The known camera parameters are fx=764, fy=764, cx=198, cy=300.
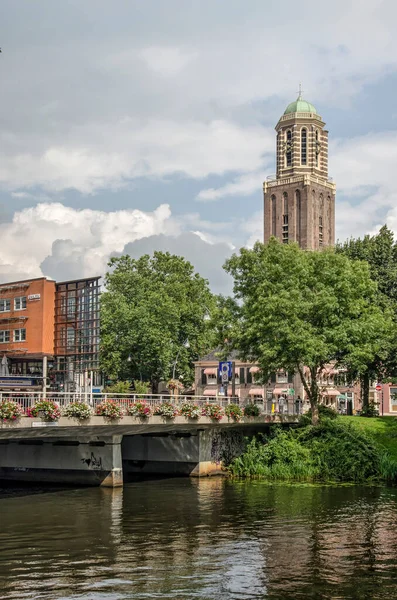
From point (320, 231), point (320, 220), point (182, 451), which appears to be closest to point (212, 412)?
point (182, 451)

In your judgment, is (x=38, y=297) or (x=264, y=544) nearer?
(x=264, y=544)

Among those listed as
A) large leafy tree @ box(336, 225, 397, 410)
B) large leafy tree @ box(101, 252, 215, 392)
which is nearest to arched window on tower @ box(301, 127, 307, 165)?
large leafy tree @ box(101, 252, 215, 392)

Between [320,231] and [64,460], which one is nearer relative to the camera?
[64,460]

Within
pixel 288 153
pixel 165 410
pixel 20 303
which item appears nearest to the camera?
pixel 165 410

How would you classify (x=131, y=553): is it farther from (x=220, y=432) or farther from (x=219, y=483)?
(x=220, y=432)

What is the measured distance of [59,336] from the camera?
87125 mm

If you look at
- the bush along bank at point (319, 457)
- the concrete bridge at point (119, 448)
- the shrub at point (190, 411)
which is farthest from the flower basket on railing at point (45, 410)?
the bush along bank at point (319, 457)

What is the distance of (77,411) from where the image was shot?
40.7 metres

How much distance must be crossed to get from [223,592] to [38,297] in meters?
68.7

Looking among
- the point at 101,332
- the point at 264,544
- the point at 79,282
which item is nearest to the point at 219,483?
the point at 264,544

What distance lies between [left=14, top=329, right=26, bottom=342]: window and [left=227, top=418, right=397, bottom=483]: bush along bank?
1631 inches

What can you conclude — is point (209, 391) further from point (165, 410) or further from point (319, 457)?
point (165, 410)

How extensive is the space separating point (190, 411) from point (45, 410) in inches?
543

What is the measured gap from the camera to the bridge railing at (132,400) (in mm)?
39062
